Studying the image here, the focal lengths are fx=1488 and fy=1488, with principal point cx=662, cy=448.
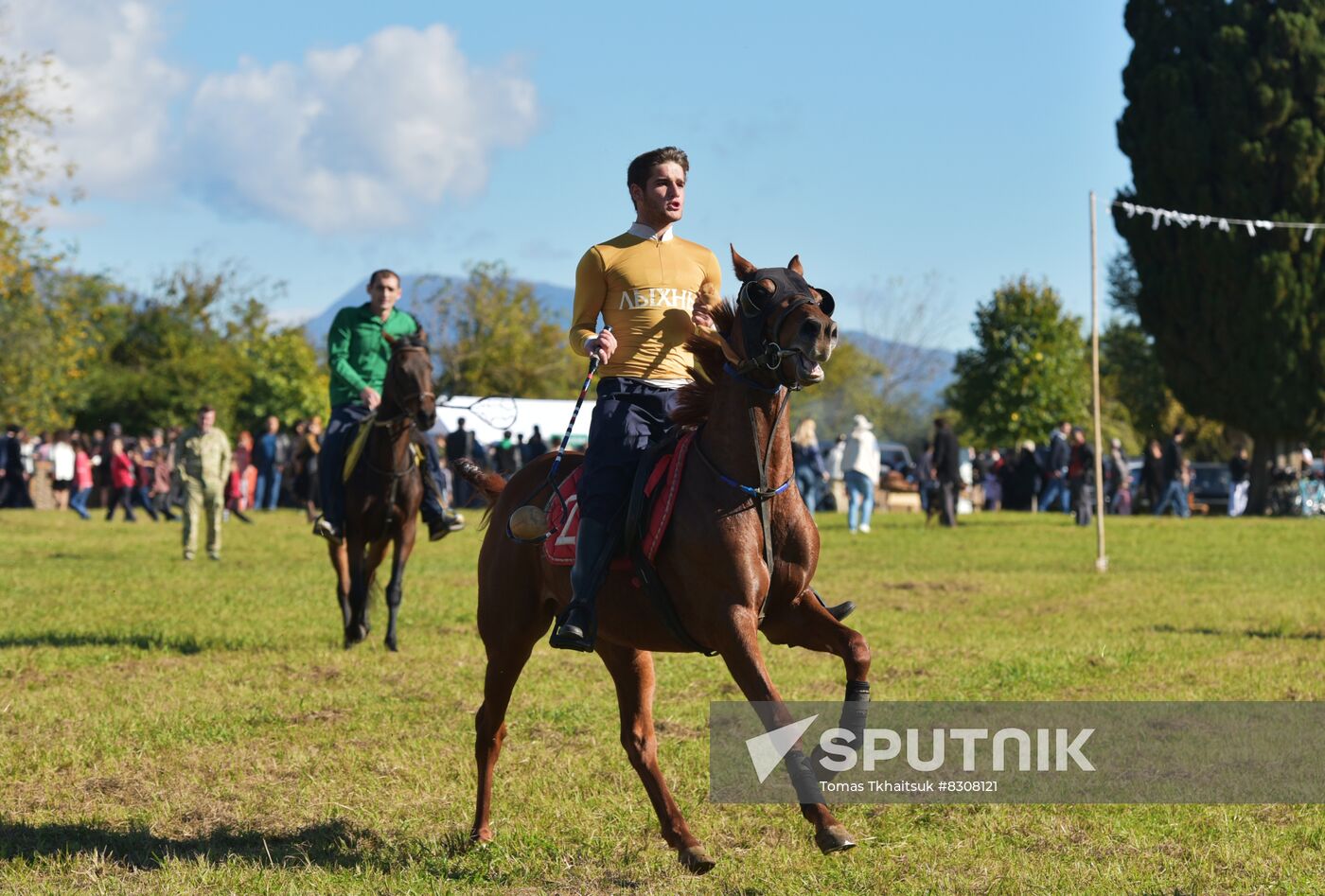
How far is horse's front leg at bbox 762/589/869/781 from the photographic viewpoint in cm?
536

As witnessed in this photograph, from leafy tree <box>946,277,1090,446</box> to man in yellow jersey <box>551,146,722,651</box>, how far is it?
51.3 meters

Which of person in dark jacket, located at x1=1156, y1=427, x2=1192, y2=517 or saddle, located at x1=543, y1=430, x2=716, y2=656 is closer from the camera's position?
saddle, located at x1=543, y1=430, x2=716, y2=656

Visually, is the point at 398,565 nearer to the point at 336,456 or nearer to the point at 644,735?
the point at 336,456

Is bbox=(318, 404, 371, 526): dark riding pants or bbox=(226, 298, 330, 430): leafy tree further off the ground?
bbox=(226, 298, 330, 430): leafy tree

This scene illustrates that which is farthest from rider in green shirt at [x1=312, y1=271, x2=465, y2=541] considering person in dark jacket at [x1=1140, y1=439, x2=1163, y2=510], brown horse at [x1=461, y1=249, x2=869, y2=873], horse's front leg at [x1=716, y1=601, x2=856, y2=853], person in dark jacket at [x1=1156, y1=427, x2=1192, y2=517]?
person in dark jacket at [x1=1140, y1=439, x2=1163, y2=510]

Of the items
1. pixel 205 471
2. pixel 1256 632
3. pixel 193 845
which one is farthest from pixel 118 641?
pixel 1256 632

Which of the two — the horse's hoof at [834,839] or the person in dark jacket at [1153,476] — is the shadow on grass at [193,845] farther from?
the person in dark jacket at [1153,476]

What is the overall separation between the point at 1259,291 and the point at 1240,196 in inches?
109

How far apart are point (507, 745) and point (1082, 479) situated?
88.0 ft

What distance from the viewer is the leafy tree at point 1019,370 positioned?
5622 cm

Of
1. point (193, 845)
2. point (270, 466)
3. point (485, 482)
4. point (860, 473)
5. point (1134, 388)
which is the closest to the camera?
point (193, 845)

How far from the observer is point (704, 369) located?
585cm

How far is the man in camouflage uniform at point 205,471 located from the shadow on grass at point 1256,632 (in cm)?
1291

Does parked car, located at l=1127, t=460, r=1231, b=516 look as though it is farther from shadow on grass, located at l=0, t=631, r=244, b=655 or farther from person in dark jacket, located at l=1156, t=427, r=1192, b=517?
shadow on grass, located at l=0, t=631, r=244, b=655
